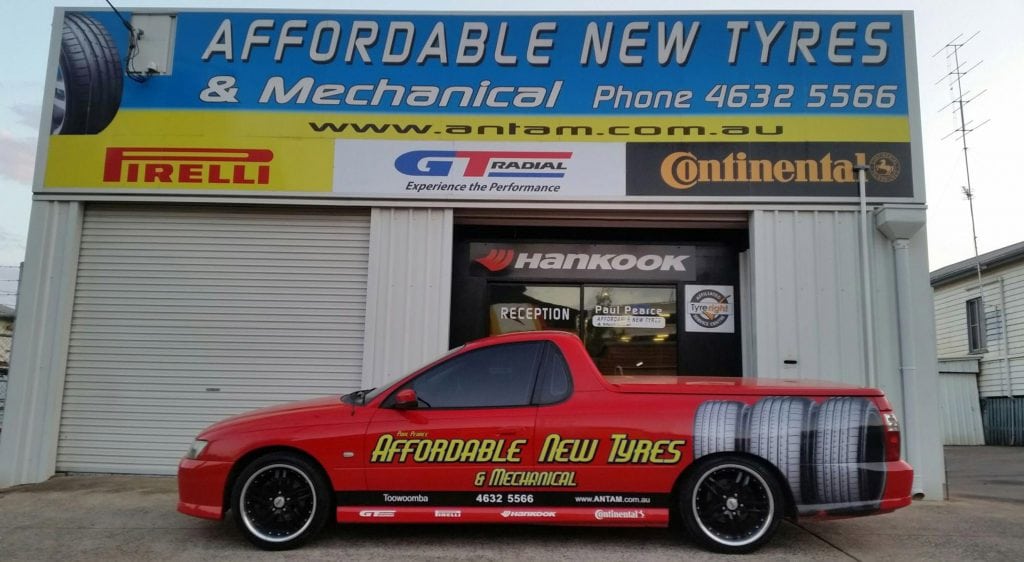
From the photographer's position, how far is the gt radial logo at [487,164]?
29.3 ft

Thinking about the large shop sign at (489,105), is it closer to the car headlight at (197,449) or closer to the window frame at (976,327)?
the car headlight at (197,449)

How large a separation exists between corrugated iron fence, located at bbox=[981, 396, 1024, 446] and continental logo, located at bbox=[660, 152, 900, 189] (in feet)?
48.8

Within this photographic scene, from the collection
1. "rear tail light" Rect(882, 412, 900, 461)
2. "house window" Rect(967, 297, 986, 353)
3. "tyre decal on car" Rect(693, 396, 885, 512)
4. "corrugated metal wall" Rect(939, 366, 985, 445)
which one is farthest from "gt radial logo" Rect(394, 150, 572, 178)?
"house window" Rect(967, 297, 986, 353)

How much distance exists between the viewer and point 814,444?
530cm

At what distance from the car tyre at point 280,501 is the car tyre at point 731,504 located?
2700 mm

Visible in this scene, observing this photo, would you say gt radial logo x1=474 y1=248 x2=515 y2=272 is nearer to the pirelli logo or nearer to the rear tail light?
the pirelli logo

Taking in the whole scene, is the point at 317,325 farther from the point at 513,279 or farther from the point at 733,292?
the point at 733,292

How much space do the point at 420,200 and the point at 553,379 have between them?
4031 mm

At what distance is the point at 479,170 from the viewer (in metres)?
8.98

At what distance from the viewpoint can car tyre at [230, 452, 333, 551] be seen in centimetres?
539

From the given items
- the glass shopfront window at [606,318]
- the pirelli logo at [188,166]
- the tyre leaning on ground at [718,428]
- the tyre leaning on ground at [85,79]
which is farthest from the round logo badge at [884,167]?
the tyre leaning on ground at [85,79]

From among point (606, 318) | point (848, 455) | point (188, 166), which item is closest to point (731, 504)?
point (848, 455)

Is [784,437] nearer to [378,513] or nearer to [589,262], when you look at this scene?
[378,513]

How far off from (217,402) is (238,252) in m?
1.87
